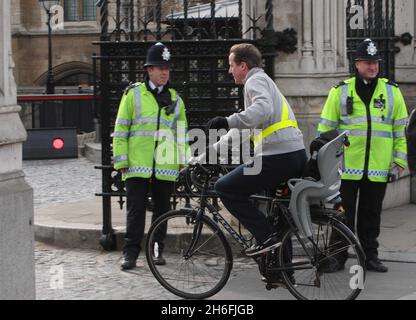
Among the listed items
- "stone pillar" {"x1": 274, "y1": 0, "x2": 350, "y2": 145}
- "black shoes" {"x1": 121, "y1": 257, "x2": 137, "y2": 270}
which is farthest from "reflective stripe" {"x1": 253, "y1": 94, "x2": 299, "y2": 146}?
"stone pillar" {"x1": 274, "y1": 0, "x2": 350, "y2": 145}

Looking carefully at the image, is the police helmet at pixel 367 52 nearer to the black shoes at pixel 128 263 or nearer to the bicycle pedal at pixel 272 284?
the bicycle pedal at pixel 272 284

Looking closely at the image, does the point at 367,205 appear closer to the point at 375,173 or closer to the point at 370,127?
the point at 375,173

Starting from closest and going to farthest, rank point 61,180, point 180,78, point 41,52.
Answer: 1. point 180,78
2. point 61,180
3. point 41,52

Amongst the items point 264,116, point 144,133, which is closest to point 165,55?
point 144,133

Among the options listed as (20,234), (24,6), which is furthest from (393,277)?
(24,6)

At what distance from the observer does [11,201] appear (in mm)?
6477

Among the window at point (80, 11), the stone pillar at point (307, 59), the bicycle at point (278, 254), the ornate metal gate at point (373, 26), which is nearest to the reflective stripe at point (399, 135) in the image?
the bicycle at point (278, 254)

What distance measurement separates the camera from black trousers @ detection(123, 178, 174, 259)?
29.7 ft

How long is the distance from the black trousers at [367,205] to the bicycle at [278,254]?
0.80 meters

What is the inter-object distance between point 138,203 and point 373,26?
4426 mm

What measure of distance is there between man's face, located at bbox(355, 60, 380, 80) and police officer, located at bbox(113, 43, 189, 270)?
159 centimetres

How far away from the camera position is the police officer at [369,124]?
880 centimetres

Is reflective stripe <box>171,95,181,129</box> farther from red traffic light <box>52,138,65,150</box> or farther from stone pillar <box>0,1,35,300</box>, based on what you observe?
red traffic light <box>52,138,65,150</box>
